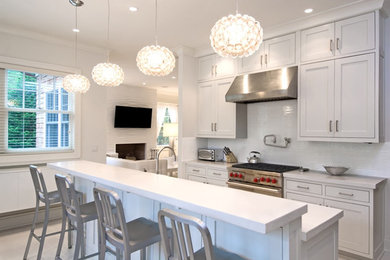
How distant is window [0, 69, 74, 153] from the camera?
3.71 metres

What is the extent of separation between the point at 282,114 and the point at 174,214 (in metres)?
3.16

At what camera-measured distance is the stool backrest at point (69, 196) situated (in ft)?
6.76

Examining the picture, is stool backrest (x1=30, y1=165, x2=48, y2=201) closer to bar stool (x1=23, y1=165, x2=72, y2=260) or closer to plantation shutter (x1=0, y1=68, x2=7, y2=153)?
bar stool (x1=23, y1=165, x2=72, y2=260)

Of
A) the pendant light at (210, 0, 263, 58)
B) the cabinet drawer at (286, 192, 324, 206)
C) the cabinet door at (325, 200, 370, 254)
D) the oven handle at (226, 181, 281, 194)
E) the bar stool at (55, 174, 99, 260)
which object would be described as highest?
the pendant light at (210, 0, 263, 58)

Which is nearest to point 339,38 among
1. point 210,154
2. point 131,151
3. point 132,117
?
point 210,154

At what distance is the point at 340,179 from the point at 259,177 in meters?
0.98

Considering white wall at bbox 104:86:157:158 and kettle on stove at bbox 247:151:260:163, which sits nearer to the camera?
kettle on stove at bbox 247:151:260:163

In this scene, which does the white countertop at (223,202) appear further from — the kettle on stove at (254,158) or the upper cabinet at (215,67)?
the upper cabinet at (215,67)

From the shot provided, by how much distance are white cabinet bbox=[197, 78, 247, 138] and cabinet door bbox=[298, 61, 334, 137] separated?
3.55 ft

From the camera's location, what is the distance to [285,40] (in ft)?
11.8

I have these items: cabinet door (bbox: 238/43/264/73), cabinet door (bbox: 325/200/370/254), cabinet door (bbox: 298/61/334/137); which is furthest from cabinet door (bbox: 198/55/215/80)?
cabinet door (bbox: 325/200/370/254)

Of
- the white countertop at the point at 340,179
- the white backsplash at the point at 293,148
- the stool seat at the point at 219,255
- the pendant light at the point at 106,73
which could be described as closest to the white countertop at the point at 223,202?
the stool seat at the point at 219,255

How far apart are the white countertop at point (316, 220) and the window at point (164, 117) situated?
25.8 feet

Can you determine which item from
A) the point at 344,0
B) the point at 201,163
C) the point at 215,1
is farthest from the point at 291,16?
the point at 201,163
